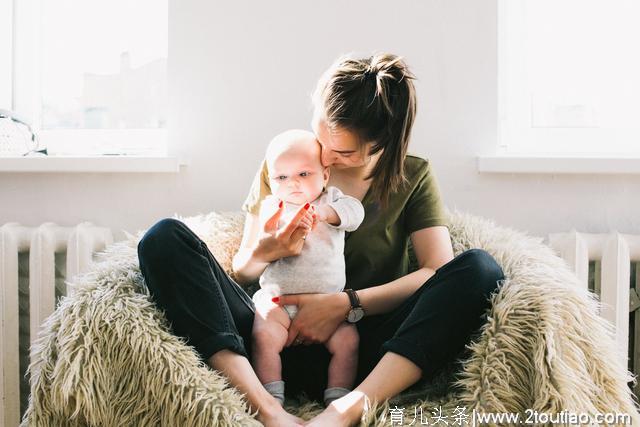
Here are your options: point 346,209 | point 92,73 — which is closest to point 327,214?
point 346,209

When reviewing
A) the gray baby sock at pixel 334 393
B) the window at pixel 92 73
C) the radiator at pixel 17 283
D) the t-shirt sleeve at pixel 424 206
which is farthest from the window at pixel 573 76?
the radiator at pixel 17 283

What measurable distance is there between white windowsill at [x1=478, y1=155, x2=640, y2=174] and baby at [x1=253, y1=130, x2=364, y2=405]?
1.93ft

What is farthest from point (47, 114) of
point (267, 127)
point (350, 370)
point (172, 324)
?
point (350, 370)

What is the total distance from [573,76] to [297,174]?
42.1 inches

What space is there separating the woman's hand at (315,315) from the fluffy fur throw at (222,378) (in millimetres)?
137

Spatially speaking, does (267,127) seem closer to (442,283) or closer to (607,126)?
(442,283)

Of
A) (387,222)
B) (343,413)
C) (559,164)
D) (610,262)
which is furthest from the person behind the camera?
(559,164)

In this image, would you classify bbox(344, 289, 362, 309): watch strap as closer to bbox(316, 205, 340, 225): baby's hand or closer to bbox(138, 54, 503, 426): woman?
bbox(138, 54, 503, 426): woman

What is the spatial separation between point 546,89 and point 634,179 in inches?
14.9

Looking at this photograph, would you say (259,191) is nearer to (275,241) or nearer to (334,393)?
(275,241)

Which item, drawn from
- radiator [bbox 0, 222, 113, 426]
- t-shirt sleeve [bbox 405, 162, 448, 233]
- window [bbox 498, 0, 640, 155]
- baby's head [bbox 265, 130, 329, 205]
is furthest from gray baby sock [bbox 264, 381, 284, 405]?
window [bbox 498, 0, 640, 155]

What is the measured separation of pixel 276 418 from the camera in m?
1.07

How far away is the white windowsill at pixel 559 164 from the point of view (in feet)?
5.46

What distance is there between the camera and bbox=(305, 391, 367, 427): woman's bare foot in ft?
3.45
